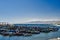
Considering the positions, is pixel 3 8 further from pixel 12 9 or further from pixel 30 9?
pixel 30 9

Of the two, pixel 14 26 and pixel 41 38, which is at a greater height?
pixel 14 26

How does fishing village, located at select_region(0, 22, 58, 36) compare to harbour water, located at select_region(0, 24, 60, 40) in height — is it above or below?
above

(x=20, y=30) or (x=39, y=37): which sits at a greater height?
(x=20, y=30)

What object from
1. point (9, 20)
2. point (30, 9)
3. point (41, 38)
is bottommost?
point (41, 38)

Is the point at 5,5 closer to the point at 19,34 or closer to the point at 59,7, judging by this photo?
the point at 19,34

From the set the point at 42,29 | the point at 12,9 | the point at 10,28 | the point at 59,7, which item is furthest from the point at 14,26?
the point at 59,7

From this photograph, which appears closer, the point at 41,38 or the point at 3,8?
the point at 3,8

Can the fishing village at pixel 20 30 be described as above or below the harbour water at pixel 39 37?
above
